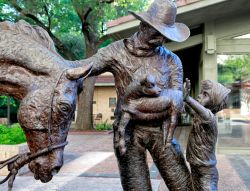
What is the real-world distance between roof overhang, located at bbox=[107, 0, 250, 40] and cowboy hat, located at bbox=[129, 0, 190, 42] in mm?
5886

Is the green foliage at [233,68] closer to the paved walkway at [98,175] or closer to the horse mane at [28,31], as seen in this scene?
the paved walkway at [98,175]

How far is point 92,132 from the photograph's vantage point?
15.9m

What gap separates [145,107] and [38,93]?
0.93 metres

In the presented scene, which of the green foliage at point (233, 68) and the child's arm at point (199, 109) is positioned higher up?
the green foliage at point (233, 68)

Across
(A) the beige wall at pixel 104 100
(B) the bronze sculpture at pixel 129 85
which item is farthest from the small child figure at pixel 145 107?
(A) the beige wall at pixel 104 100

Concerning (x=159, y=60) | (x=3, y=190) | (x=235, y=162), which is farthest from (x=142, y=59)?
(x=235, y=162)

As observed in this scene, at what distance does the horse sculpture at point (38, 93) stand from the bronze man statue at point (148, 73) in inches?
28.2

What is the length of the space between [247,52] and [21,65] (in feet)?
28.0

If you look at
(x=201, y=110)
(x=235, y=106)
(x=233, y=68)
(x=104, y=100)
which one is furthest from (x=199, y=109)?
(x=104, y=100)

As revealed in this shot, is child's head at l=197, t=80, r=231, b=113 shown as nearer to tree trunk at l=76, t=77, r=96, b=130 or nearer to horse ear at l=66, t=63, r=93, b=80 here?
horse ear at l=66, t=63, r=93, b=80

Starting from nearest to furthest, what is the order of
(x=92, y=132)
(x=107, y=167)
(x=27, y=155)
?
(x=27, y=155) < (x=107, y=167) < (x=92, y=132)

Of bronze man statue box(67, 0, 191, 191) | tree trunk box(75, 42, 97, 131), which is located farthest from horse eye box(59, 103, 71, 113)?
tree trunk box(75, 42, 97, 131)

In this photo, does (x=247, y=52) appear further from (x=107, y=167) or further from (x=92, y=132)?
(x=92, y=132)

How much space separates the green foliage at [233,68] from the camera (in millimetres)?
9703
